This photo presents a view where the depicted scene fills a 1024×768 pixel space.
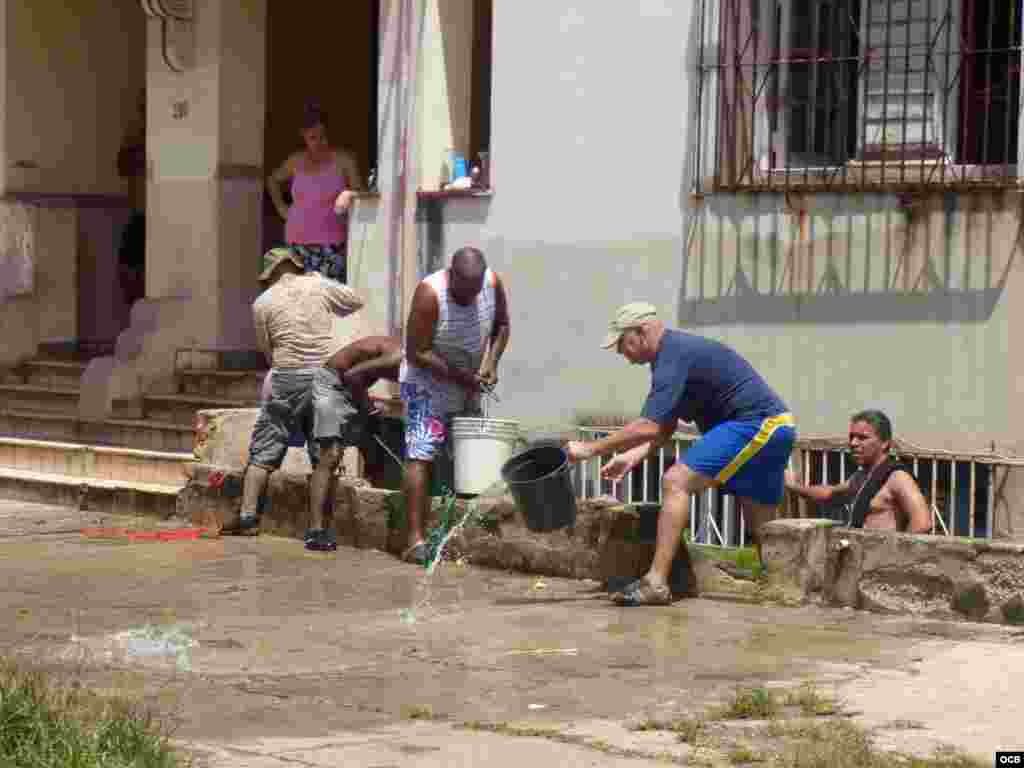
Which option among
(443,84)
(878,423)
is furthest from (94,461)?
(878,423)

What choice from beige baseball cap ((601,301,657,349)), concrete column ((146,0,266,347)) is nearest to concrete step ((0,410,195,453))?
concrete column ((146,0,266,347))

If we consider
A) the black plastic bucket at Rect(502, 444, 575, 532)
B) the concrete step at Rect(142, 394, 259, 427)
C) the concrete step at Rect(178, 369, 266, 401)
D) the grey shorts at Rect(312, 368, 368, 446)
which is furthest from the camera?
the concrete step at Rect(178, 369, 266, 401)

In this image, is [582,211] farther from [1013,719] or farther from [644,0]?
[1013,719]

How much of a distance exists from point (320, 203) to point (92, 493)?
260cm

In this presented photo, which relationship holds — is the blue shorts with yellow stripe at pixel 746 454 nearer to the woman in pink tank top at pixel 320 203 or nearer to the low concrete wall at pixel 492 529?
the low concrete wall at pixel 492 529

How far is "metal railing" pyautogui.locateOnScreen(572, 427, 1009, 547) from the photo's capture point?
37.8 ft

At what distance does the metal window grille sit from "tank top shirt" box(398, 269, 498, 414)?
173cm

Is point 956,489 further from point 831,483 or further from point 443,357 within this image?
point 443,357

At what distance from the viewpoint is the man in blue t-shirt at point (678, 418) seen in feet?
33.0

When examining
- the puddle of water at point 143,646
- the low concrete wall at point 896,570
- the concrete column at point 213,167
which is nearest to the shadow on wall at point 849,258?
the low concrete wall at point 896,570

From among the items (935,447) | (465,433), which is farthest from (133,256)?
(935,447)

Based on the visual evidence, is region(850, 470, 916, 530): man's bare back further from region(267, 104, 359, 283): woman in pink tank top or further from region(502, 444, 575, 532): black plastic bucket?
region(267, 104, 359, 283): woman in pink tank top

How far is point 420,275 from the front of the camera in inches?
550

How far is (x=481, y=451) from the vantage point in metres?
11.6
